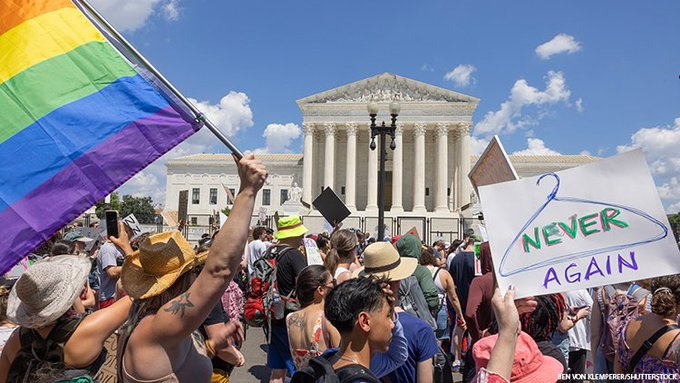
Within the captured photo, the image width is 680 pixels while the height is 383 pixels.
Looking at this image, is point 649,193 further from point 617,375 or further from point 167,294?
point 167,294

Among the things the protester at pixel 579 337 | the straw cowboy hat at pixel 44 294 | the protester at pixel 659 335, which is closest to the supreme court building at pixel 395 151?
the protester at pixel 579 337

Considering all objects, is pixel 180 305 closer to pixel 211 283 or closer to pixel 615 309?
pixel 211 283

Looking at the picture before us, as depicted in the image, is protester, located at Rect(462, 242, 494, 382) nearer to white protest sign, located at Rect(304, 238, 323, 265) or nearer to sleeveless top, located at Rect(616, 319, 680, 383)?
sleeveless top, located at Rect(616, 319, 680, 383)

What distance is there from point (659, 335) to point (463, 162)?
49410 millimetres

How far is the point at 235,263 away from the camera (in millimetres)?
1979

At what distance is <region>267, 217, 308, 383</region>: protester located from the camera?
4.49 m

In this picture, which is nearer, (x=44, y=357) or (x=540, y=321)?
(x=44, y=357)

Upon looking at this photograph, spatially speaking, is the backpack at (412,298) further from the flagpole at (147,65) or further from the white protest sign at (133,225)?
the white protest sign at (133,225)

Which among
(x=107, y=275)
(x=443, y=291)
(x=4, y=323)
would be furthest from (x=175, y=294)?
(x=107, y=275)

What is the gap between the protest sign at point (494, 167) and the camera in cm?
285

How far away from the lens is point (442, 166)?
5016 centimetres

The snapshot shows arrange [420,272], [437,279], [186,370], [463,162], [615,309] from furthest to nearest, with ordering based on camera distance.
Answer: [463,162]
[437,279]
[420,272]
[615,309]
[186,370]

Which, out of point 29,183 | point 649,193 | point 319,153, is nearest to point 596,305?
point 649,193

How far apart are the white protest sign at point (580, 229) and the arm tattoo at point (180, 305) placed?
136 centimetres
